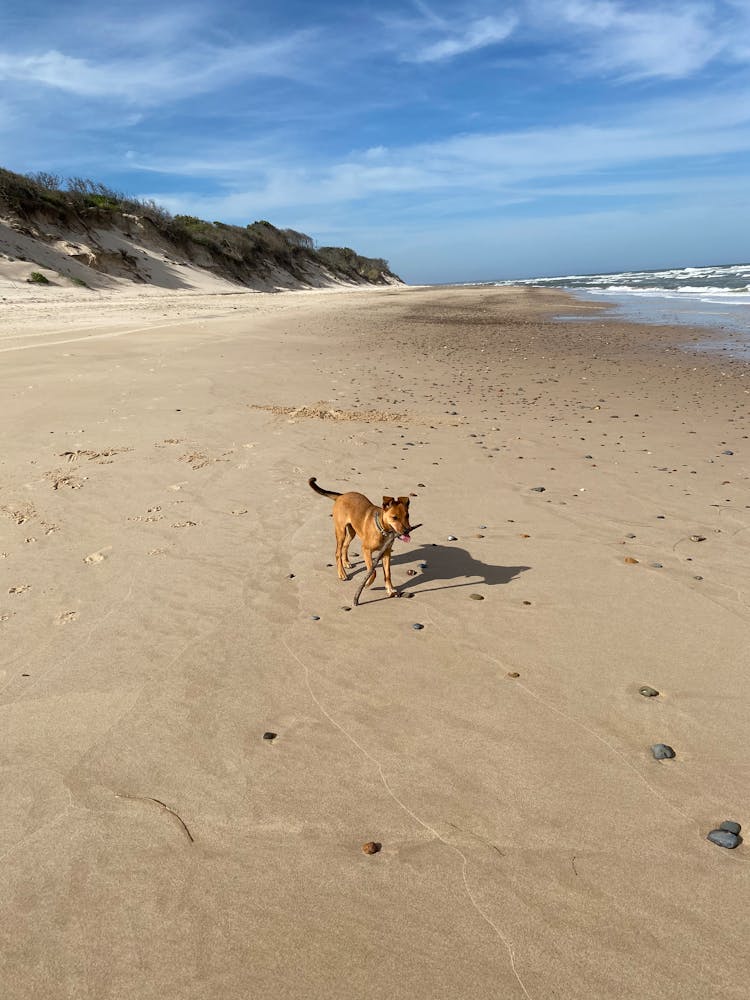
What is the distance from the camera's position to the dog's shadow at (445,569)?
5180mm

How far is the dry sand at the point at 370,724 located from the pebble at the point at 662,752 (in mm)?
42

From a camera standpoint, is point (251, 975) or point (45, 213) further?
point (45, 213)

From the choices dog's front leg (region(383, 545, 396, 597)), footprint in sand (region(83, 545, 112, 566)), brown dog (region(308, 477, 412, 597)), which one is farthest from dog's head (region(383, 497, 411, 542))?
footprint in sand (region(83, 545, 112, 566))

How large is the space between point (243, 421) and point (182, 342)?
27.3 ft

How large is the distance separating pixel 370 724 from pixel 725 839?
1.81 m

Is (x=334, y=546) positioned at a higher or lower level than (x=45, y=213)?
lower

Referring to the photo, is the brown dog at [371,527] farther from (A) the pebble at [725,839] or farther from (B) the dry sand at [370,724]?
(A) the pebble at [725,839]

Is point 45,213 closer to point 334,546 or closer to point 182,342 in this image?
point 182,342

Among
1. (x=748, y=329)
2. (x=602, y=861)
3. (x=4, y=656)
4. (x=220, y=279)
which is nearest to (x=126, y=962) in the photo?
(x=602, y=861)

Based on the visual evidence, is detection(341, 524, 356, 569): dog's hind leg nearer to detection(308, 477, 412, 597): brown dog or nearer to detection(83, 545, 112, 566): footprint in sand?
detection(308, 477, 412, 597): brown dog

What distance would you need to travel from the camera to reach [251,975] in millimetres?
2252

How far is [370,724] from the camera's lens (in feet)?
11.7

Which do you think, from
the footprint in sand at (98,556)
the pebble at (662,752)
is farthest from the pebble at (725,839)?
the footprint in sand at (98,556)

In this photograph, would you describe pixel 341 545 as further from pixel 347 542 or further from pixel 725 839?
pixel 725 839
